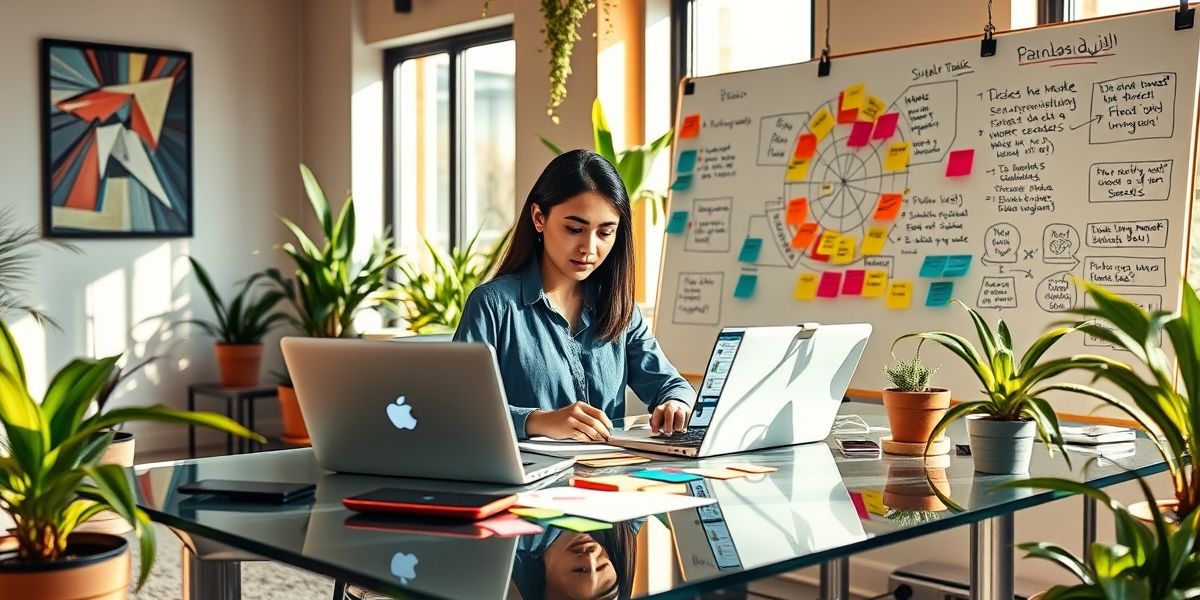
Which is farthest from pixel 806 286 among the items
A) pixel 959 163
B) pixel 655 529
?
pixel 655 529

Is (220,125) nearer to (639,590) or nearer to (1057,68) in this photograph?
(1057,68)

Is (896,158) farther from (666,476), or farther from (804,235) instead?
(666,476)

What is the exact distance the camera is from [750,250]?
3.82 metres

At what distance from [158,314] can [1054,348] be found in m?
4.52

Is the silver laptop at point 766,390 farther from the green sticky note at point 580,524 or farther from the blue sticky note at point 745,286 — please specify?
the blue sticky note at point 745,286

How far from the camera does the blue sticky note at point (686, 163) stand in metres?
4.03

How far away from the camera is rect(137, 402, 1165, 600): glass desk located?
128 centimetres

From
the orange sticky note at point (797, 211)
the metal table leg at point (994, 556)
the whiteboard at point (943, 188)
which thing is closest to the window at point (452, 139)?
the whiteboard at point (943, 188)

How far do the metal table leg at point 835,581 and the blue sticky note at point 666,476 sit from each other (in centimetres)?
62

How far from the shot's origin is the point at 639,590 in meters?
1.21

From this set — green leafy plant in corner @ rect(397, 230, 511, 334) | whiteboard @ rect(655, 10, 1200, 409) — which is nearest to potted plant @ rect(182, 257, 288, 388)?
green leafy plant in corner @ rect(397, 230, 511, 334)

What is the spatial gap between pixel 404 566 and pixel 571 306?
4.49ft

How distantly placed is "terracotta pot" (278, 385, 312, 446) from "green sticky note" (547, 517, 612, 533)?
4.02 m

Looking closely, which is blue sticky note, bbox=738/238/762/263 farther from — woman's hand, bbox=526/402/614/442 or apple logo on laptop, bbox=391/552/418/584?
apple logo on laptop, bbox=391/552/418/584
